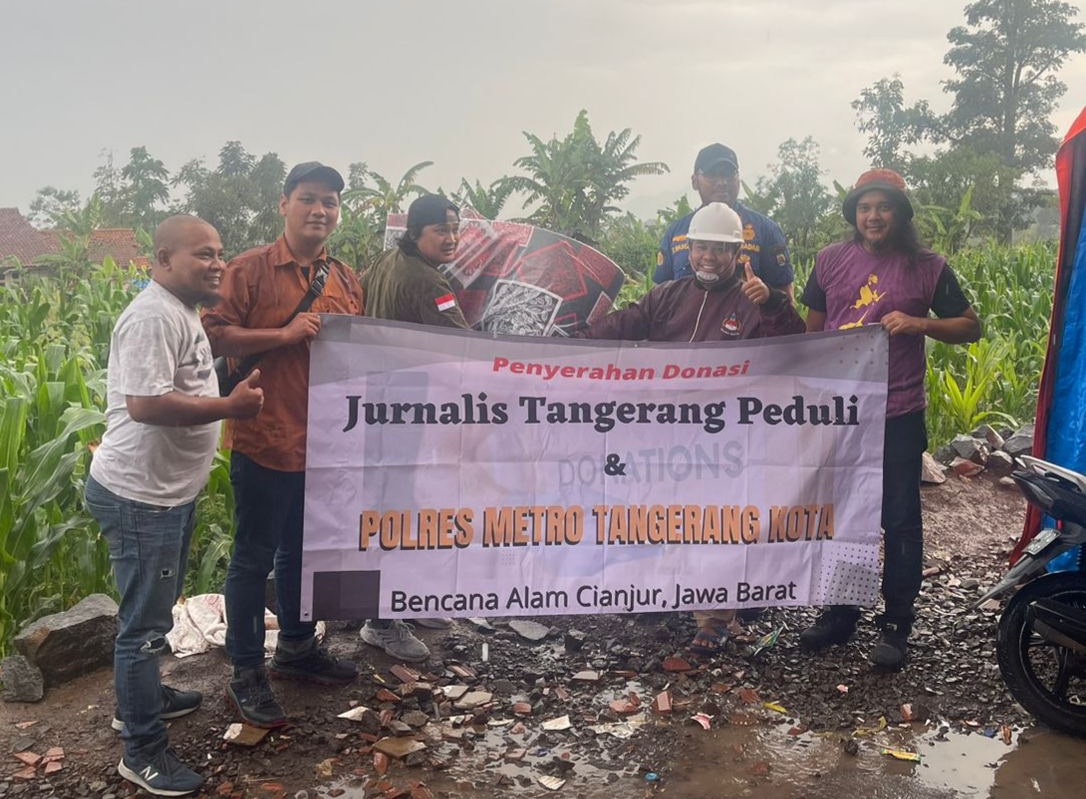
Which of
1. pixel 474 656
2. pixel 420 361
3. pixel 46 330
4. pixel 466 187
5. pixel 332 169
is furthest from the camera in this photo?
pixel 466 187

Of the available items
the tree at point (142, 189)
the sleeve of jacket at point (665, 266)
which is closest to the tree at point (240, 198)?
the tree at point (142, 189)

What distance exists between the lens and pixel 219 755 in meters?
3.59

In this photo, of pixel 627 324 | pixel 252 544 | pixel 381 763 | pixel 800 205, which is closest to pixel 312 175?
pixel 252 544

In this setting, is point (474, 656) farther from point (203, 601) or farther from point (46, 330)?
point (46, 330)

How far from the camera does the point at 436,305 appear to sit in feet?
13.8

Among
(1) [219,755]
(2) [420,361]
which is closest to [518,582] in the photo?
(2) [420,361]

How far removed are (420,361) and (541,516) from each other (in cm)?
84

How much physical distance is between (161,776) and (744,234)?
3.56 meters

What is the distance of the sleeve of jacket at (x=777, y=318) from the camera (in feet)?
14.1

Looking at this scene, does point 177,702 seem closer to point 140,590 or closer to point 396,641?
point 140,590

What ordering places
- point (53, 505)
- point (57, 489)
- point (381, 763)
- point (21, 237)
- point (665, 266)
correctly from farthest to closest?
point (21, 237), point (665, 266), point (53, 505), point (57, 489), point (381, 763)

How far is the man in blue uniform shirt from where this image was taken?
16.4ft

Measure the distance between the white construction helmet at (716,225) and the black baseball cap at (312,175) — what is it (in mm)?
1552

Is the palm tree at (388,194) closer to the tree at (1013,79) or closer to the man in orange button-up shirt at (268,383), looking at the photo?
the man in orange button-up shirt at (268,383)
